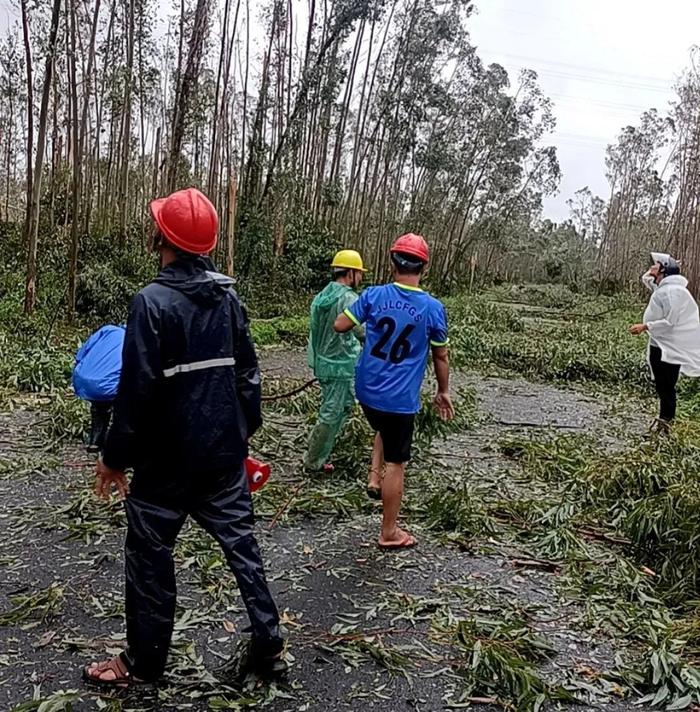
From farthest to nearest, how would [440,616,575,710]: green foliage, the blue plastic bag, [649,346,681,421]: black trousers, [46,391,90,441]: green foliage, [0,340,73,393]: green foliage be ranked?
[0,340,73,393]: green foliage → [649,346,681,421]: black trousers → [46,391,90,441]: green foliage → the blue plastic bag → [440,616,575,710]: green foliage

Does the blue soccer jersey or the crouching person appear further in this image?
the blue soccer jersey

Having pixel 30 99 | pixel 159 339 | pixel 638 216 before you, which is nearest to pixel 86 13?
pixel 30 99

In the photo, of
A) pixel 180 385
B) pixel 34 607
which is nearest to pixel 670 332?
Result: pixel 180 385

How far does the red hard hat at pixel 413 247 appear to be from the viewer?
4.03 m

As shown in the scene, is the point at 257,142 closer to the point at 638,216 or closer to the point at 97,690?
the point at 97,690

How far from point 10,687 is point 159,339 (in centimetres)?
139

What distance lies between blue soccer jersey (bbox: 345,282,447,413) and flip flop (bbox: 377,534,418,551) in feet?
2.53

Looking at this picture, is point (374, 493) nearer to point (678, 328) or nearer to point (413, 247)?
point (413, 247)

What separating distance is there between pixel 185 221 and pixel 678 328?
17.9ft

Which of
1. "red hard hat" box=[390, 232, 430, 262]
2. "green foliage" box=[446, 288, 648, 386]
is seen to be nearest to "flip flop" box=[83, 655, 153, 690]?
"red hard hat" box=[390, 232, 430, 262]

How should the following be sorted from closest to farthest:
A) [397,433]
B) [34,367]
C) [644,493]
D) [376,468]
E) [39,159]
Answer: [397,433] → [644,493] → [376,468] → [34,367] → [39,159]

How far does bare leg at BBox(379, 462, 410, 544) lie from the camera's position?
397 cm

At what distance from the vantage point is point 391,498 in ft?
13.1

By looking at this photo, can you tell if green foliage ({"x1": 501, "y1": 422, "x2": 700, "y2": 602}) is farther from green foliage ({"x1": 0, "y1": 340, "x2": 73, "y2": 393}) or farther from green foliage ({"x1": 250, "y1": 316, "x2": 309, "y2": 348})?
green foliage ({"x1": 250, "y1": 316, "x2": 309, "y2": 348})
